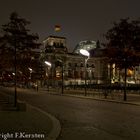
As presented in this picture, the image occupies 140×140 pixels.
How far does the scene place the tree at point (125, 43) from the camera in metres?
36.9

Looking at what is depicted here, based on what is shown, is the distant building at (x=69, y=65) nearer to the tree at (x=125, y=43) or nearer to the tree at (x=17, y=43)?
the tree at (x=125, y=43)

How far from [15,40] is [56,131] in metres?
13.7

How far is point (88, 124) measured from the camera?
17047mm

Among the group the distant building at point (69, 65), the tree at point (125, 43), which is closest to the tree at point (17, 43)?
the tree at point (125, 43)

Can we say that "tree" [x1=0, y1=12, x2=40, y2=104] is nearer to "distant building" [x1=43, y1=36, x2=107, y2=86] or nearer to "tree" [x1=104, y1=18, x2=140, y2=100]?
"tree" [x1=104, y1=18, x2=140, y2=100]

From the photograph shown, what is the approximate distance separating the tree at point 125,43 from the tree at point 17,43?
12242mm

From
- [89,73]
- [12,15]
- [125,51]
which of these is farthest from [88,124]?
[89,73]

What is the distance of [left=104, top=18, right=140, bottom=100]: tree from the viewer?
3691cm

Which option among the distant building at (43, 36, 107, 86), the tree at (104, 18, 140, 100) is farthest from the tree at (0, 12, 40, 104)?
the distant building at (43, 36, 107, 86)

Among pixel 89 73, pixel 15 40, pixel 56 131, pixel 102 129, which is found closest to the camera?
pixel 56 131

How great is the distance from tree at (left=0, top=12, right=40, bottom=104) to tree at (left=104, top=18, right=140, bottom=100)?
12.2 metres

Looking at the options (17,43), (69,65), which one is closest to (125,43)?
(17,43)

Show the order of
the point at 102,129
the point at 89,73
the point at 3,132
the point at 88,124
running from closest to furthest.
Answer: the point at 3,132, the point at 102,129, the point at 88,124, the point at 89,73

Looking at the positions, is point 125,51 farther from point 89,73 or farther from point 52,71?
point 89,73
